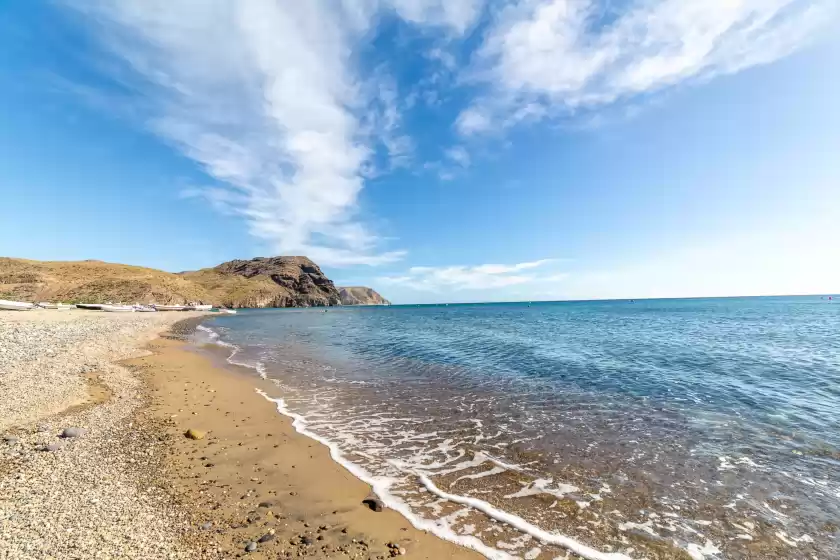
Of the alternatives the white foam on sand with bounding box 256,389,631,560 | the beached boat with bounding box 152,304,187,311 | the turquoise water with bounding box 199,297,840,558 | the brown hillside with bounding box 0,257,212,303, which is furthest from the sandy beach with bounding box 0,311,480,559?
the brown hillside with bounding box 0,257,212,303

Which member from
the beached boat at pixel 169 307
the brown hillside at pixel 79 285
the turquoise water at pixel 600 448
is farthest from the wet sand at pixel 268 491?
the brown hillside at pixel 79 285

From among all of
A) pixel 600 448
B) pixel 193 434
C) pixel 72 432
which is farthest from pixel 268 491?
pixel 600 448

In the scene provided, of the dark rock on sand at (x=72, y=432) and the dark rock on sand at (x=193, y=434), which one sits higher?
the dark rock on sand at (x=72, y=432)

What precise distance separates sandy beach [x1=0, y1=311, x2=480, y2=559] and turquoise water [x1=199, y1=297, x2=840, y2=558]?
43.0 inches

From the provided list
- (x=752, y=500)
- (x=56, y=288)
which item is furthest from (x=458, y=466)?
(x=56, y=288)

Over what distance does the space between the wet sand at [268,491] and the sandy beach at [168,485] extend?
26 millimetres

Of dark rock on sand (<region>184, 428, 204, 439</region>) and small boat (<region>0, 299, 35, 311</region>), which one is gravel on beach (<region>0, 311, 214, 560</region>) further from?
small boat (<region>0, 299, 35, 311</region>)

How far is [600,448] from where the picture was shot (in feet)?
32.2

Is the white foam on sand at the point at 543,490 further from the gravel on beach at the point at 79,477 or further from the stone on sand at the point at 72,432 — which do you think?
the stone on sand at the point at 72,432

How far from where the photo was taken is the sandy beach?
196 inches

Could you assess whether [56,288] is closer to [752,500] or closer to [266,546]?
[266,546]

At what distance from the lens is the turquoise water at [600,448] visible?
6.29 metres

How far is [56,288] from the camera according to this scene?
94.8 meters

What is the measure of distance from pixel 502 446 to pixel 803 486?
673 cm
